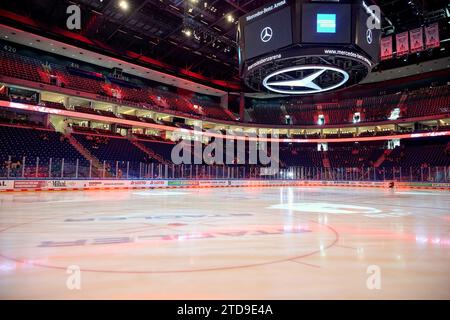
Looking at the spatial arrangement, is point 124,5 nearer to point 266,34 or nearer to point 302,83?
point 302,83

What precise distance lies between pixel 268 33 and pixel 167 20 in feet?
59.9

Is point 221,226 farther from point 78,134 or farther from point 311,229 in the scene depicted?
point 78,134

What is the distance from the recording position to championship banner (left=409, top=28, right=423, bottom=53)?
1981 cm

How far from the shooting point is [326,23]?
1147cm

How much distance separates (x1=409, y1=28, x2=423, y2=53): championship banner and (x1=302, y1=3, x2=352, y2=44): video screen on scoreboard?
11605 millimetres

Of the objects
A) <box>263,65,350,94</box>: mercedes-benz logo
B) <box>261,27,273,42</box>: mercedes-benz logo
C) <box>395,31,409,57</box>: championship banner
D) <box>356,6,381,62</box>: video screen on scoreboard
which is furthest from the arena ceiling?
<box>261,27,273,42</box>: mercedes-benz logo

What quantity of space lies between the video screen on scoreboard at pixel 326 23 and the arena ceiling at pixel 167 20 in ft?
44.4

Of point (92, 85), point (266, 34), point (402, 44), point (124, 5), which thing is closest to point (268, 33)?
point (266, 34)

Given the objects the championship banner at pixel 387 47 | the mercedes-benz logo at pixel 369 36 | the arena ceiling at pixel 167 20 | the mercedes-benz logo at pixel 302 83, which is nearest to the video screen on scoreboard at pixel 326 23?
the mercedes-benz logo at pixel 369 36

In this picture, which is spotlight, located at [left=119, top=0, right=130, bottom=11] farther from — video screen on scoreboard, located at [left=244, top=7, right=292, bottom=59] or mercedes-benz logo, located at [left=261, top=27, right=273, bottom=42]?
mercedes-benz logo, located at [left=261, top=27, right=273, bottom=42]

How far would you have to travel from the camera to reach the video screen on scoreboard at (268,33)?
11672 millimetres

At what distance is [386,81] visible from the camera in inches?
1697
